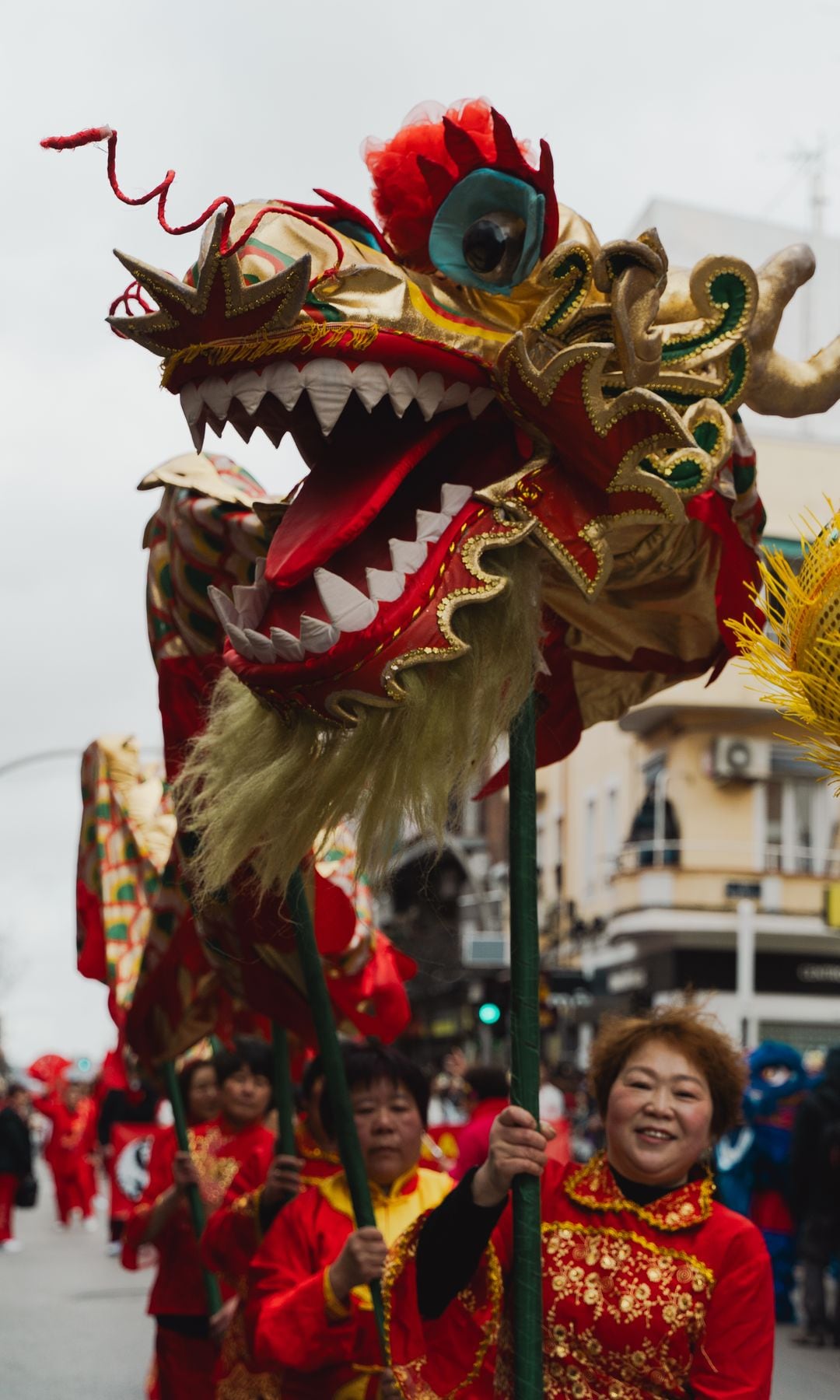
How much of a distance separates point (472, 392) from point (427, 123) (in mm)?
564

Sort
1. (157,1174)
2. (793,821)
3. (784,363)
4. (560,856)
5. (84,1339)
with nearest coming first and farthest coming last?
(784,363)
(157,1174)
(84,1339)
(793,821)
(560,856)

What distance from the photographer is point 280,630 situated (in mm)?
2590

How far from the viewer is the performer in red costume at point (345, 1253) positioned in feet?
11.9

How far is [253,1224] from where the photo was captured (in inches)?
189

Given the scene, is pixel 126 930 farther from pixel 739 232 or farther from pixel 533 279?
pixel 739 232

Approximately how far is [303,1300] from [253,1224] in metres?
1.15

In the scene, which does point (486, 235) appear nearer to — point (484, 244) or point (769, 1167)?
point (484, 244)

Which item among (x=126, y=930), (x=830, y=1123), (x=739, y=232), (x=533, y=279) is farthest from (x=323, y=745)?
(x=739, y=232)

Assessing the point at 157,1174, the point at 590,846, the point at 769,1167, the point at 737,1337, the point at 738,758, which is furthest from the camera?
the point at 590,846

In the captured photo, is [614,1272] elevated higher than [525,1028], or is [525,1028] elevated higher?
[525,1028]

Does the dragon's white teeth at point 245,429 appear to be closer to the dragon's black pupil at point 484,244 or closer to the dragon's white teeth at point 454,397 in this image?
the dragon's white teeth at point 454,397

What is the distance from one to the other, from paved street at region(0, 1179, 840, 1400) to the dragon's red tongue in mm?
6007

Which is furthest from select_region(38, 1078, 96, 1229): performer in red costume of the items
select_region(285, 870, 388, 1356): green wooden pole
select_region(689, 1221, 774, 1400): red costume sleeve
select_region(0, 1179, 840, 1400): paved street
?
select_region(689, 1221, 774, 1400): red costume sleeve

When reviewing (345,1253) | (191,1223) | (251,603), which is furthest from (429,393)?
(191,1223)
